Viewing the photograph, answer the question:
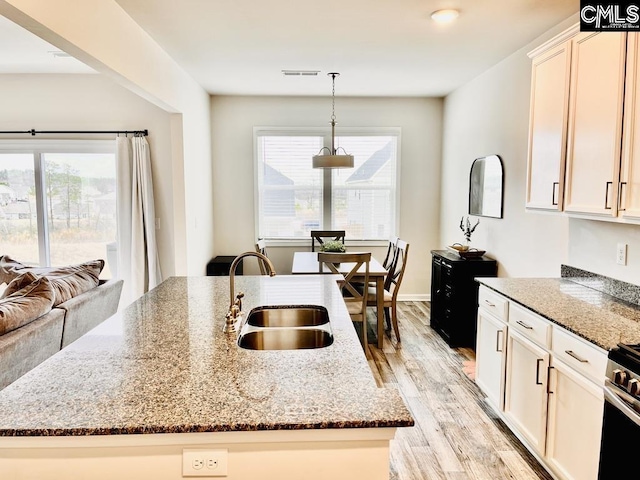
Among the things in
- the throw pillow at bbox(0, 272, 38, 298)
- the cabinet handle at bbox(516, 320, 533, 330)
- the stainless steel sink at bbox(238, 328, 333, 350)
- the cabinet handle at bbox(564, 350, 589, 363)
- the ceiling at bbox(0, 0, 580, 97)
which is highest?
the ceiling at bbox(0, 0, 580, 97)

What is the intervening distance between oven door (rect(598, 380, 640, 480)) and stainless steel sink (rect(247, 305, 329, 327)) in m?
1.26

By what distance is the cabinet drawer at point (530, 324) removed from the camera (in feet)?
7.12

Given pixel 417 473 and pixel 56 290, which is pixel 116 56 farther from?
pixel 417 473

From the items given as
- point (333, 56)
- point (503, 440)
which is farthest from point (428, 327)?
point (333, 56)

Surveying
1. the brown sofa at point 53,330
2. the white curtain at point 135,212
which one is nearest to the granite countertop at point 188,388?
the brown sofa at point 53,330

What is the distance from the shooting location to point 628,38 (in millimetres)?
2039

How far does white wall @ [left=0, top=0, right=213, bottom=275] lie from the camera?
2102mm

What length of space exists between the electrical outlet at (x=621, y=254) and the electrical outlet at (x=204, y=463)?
243 centimetres

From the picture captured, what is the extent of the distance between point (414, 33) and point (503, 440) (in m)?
2.89

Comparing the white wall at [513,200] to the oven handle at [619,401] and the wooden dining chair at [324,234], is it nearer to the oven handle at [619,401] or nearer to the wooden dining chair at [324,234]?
the oven handle at [619,401]

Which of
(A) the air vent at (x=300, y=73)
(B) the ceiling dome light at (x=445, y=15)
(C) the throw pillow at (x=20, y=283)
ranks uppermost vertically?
(A) the air vent at (x=300, y=73)

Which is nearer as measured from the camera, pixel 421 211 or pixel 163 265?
pixel 163 265

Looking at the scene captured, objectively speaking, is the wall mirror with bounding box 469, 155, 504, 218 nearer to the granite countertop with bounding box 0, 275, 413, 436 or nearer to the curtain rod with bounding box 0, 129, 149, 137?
the granite countertop with bounding box 0, 275, 413, 436

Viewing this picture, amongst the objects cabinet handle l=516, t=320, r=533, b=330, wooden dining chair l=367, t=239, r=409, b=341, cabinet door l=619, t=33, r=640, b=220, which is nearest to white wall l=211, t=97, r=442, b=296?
wooden dining chair l=367, t=239, r=409, b=341
